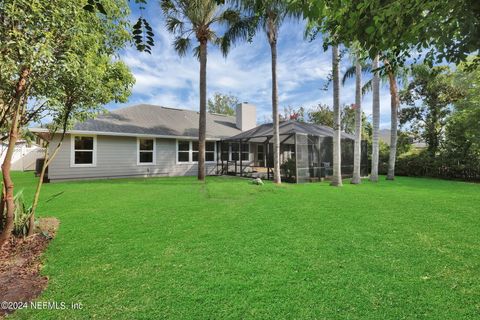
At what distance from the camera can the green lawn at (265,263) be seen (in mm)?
2400

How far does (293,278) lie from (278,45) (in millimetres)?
10208

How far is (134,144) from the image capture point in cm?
1406

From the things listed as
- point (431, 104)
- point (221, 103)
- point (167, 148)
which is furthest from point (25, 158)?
point (431, 104)

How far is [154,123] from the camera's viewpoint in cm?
1580

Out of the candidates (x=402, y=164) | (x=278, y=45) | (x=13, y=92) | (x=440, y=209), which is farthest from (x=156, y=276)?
(x=402, y=164)

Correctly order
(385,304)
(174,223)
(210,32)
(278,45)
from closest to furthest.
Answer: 1. (385,304)
2. (174,223)
3. (278,45)
4. (210,32)

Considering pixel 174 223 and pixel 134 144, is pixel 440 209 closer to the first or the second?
pixel 174 223

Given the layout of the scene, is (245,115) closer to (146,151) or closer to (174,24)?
(146,151)

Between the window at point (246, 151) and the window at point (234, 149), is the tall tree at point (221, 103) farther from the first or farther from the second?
the window at point (234, 149)

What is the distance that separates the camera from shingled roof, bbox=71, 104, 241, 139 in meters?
13.2

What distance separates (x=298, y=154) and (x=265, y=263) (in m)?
9.06

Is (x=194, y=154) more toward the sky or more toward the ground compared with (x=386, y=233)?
more toward the sky

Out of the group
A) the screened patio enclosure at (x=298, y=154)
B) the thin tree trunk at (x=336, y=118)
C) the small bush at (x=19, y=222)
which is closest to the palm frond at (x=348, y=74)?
the screened patio enclosure at (x=298, y=154)

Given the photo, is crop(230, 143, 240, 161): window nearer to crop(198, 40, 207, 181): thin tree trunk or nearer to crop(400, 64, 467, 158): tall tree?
crop(198, 40, 207, 181): thin tree trunk
